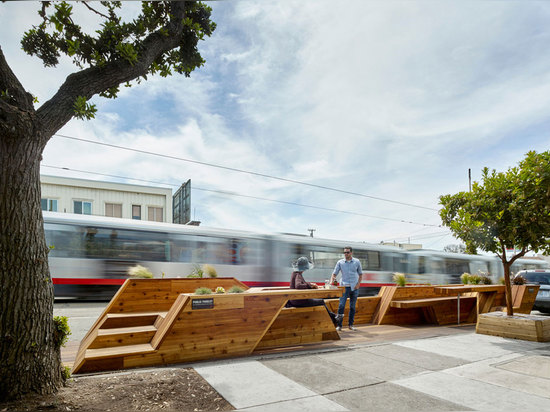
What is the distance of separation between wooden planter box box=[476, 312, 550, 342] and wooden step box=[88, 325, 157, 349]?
22.3 feet

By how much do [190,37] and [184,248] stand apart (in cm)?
1073

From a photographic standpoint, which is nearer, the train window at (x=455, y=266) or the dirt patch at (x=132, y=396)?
the dirt patch at (x=132, y=396)

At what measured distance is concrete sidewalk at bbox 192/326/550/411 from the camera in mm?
3759

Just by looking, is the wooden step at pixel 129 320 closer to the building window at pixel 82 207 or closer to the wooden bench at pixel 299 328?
the wooden bench at pixel 299 328

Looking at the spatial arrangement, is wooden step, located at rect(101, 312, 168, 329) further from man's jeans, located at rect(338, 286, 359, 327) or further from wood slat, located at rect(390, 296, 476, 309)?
wood slat, located at rect(390, 296, 476, 309)

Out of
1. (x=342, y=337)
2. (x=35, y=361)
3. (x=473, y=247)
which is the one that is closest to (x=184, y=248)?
(x=342, y=337)

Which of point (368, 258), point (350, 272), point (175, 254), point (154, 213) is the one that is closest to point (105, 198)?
point (154, 213)

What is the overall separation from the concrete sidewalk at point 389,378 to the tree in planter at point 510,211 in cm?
205

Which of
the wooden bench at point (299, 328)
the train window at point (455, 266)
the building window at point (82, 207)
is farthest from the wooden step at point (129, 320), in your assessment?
the building window at point (82, 207)

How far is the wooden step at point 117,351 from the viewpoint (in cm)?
459

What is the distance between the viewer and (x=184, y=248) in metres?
14.9

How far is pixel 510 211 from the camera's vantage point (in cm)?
739

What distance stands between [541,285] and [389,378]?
38.6 feet

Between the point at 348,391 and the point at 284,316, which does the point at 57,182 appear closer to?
the point at 284,316
